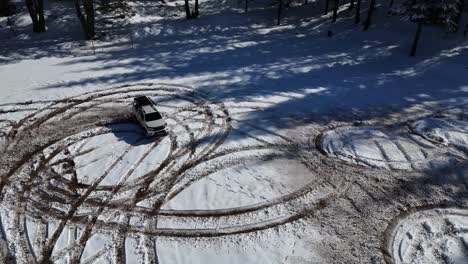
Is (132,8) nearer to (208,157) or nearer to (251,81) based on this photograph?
(251,81)

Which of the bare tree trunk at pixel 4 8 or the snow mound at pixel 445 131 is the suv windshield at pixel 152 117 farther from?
the bare tree trunk at pixel 4 8

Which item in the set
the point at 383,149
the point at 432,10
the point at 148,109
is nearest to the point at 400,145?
the point at 383,149

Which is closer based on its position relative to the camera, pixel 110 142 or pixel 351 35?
pixel 110 142

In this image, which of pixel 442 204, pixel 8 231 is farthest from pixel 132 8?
pixel 442 204

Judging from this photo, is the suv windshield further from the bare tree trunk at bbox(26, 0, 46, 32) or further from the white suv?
the bare tree trunk at bbox(26, 0, 46, 32)

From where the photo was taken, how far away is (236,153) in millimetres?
20500

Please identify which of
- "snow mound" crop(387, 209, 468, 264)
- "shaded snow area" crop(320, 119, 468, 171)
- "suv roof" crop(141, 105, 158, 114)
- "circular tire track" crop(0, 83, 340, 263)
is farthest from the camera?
"suv roof" crop(141, 105, 158, 114)

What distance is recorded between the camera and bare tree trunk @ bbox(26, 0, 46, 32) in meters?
36.2

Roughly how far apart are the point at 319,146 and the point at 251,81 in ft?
31.2

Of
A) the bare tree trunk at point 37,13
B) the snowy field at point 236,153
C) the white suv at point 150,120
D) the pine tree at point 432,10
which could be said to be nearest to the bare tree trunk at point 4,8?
the bare tree trunk at point 37,13

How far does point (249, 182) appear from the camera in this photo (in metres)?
18.3

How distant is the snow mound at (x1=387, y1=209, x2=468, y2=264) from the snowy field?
62 mm

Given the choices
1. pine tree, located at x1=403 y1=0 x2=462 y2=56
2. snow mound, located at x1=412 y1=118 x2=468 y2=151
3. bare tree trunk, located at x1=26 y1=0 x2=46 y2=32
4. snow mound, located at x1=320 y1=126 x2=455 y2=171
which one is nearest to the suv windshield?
snow mound, located at x1=320 y1=126 x2=455 y2=171

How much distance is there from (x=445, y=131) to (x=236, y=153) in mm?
12120
